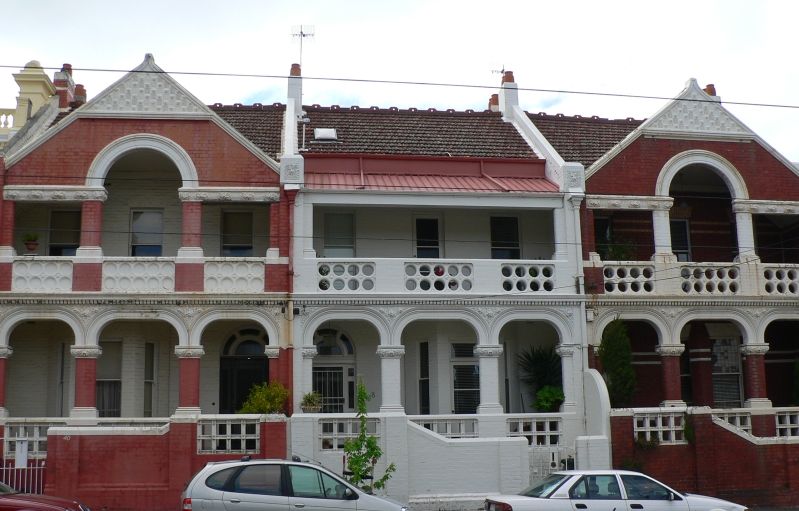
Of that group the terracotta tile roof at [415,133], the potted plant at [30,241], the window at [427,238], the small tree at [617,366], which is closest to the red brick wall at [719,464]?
the small tree at [617,366]

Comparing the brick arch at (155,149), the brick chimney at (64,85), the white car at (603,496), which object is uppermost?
the brick chimney at (64,85)

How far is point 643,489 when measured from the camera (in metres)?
15.1

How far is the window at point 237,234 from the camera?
2383 cm

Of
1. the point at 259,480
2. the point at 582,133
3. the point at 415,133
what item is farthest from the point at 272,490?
the point at 582,133

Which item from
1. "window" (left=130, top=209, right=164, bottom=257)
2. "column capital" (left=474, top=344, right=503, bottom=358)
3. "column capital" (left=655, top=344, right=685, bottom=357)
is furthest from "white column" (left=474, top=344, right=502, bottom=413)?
"window" (left=130, top=209, right=164, bottom=257)

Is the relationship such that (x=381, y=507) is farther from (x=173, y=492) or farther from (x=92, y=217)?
(x=92, y=217)

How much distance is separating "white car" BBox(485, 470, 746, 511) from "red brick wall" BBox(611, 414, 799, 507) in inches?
194

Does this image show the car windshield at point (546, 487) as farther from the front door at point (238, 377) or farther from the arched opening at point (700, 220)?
the arched opening at point (700, 220)

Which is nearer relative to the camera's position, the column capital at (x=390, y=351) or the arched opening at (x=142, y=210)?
the column capital at (x=390, y=351)

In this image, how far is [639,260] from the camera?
979 inches

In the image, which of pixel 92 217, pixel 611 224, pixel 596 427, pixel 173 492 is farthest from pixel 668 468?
pixel 92 217

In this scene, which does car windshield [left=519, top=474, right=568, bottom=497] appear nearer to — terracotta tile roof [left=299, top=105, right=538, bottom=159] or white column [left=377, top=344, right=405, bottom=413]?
white column [left=377, top=344, right=405, bottom=413]

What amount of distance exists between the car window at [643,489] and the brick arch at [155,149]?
1236 centimetres

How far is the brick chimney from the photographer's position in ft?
86.1
